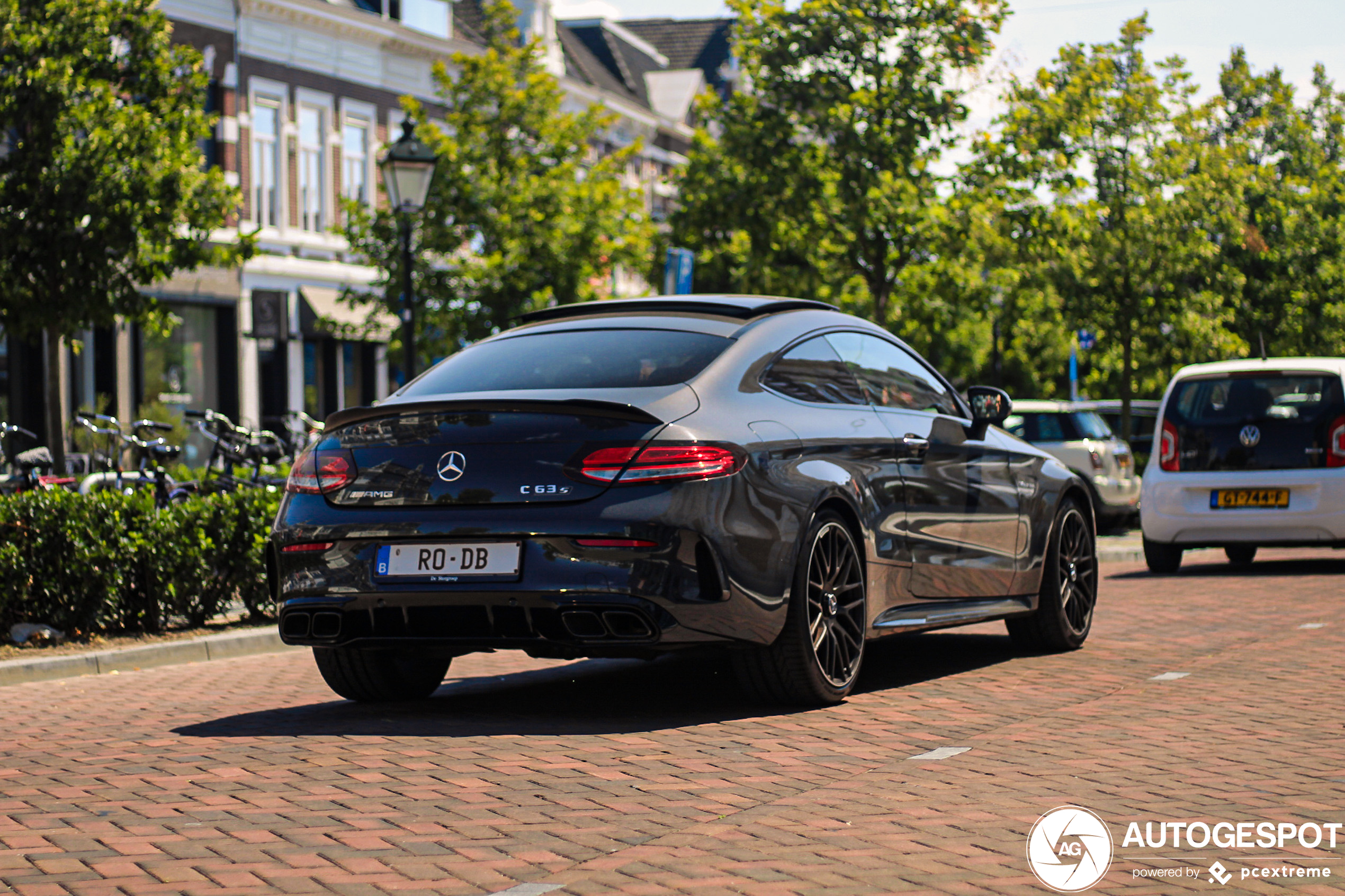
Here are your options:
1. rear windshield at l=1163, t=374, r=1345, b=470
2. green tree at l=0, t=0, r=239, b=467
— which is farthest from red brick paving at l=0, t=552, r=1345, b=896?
green tree at l=0, t=0, r=239, b=467

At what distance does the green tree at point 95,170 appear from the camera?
16281 millimetres

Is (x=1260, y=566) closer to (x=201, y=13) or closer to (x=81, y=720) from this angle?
(x=81, y=720)

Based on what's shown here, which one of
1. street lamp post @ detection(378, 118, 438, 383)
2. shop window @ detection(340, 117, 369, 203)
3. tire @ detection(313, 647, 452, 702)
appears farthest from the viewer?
shop window @ detection(340, 117, 369, 203)

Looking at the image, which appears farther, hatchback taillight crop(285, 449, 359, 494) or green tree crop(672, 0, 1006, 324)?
green tree crop(672, 0, 1006, 324)

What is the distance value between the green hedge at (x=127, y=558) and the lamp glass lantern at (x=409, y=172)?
6.83 meters

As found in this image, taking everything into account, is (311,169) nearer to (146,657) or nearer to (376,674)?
(146,657)

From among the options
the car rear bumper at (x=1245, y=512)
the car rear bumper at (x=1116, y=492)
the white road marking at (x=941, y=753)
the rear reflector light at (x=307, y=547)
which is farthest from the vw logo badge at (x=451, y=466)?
the car rear bumper at (x=1116, y=492)

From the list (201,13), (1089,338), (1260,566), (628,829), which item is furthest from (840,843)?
(1089,338)

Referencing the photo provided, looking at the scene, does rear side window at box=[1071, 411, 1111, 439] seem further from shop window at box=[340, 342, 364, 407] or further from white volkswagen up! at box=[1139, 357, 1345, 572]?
shop window at box=[340, 342, 364, 407]

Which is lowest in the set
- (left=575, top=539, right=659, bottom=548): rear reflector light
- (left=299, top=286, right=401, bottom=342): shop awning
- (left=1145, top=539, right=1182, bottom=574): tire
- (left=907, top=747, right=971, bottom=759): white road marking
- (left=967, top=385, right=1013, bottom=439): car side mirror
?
(left=1145, top=539, right=1182, bottom=574): tire

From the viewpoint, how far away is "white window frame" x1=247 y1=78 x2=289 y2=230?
1211 inches

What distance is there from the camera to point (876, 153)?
994 inches

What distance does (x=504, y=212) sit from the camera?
2759 centimetres

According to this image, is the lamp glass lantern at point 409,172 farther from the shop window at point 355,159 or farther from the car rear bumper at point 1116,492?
the shop window at point 355,159
